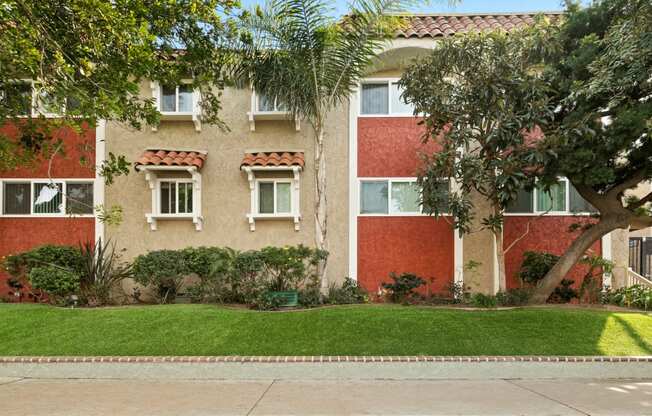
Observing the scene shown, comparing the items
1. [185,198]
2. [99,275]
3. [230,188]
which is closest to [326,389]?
[230,188]

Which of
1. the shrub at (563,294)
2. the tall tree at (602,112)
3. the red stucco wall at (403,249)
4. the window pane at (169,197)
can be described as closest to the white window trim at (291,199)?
the red stucco wall at (403,249)

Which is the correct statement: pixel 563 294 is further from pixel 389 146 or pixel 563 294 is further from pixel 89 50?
pixel 89 50

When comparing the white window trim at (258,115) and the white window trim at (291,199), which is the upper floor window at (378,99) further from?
the white window trim at (291,199)

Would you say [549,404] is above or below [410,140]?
below

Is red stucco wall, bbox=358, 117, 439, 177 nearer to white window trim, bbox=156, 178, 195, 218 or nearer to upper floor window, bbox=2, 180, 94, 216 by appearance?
white window trim, bbox=156, 178, 195, 218

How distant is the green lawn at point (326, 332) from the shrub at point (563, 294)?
1.77 metres

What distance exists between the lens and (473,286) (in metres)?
11.4

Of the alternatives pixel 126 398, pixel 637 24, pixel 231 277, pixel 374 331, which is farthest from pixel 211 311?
pixel 637 24

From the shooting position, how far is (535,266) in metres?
10.6

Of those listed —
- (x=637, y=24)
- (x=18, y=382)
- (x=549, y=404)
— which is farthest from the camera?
(x=637, y=24)

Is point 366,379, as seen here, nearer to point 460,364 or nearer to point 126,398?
point 460,364

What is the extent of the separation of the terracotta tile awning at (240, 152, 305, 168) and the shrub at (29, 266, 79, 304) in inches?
205

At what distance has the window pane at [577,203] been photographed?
37.7 feet

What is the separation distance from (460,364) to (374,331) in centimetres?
169
